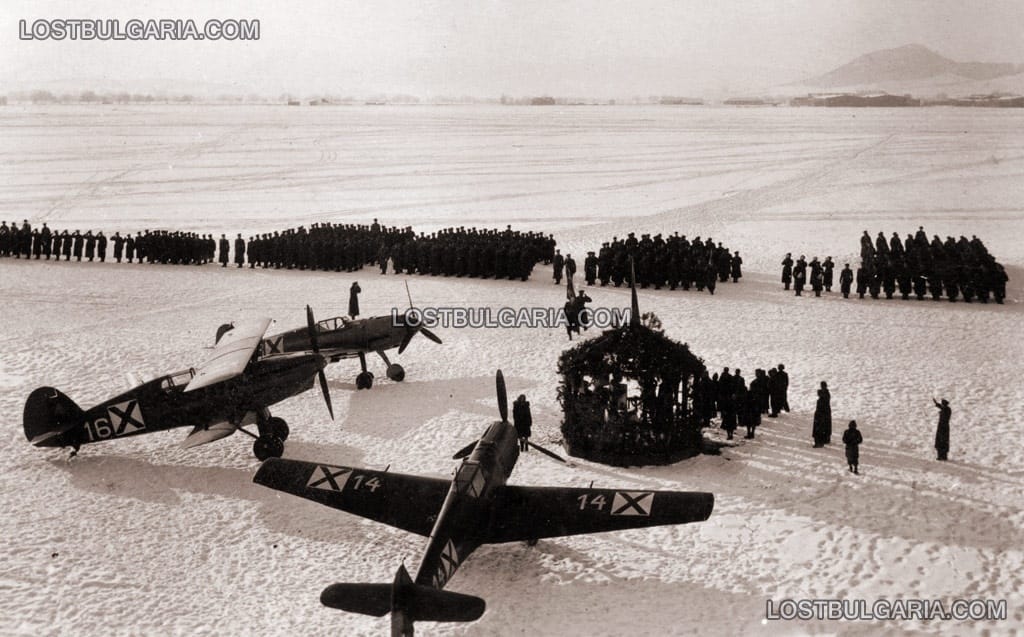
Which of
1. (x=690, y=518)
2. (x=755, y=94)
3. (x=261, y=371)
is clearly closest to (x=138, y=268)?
(x=261, y=371)

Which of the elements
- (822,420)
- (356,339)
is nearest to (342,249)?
(356,339)

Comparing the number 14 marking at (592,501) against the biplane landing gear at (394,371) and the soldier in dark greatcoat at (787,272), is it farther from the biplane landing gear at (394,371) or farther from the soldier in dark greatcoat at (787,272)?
the soldier in dark greatcoat at (787,272)

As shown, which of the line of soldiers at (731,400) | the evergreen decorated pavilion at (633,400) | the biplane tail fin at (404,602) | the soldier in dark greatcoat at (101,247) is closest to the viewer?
the biplane tail fin at (404,602)

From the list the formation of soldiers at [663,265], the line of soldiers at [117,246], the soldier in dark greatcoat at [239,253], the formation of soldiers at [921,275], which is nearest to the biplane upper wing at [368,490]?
the formation of soldiers at [663,265]

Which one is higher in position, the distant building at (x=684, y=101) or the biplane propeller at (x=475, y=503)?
the distant building at (x=684, y=101)

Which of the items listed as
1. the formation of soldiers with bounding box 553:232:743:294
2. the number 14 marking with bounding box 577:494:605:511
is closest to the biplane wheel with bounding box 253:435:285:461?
the number 14 marking with bounding box 577:494:605:511

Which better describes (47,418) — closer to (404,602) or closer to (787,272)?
(404,602)

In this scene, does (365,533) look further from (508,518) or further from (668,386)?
(668,386)
